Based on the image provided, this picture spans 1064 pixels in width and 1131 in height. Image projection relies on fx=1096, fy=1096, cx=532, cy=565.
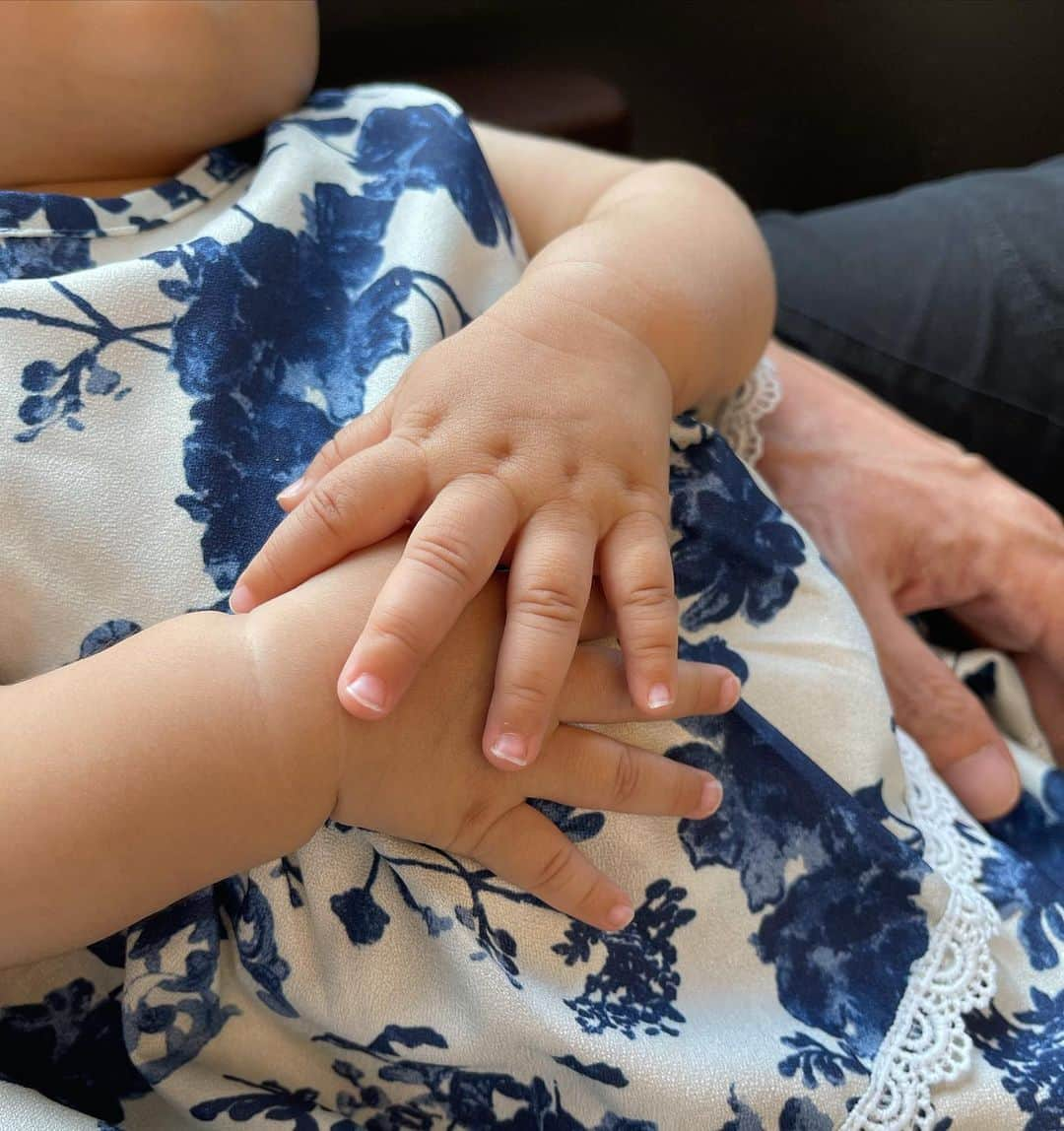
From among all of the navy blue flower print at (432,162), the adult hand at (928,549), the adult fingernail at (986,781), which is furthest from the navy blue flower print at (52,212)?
the adult fingernail at (986,781)

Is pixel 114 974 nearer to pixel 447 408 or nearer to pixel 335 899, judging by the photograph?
pixel 335 899

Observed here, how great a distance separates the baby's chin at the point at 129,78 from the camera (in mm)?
595

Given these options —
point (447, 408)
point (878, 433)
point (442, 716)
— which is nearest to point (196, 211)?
point (447, 408)

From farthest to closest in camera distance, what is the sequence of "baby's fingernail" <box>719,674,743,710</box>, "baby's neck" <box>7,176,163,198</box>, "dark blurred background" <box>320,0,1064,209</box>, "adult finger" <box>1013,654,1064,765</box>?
1. "dark blurred background" <box>320,0,1064,209</box>
2. "adult finger" <box>1013,654,1064,765</box>
3. "baby's neck" <box>7,176,163,198</box>
4. "baby's fingernail" <box>719,674,743,710</box>

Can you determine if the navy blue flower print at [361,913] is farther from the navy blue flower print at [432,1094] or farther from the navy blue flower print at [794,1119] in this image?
the navy blue flower print at [794,1119]

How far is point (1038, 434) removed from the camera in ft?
2.81

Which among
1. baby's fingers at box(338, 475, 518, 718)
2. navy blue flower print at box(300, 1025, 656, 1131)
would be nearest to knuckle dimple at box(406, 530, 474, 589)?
baby's fingers at box(338, 475, 518, 718)

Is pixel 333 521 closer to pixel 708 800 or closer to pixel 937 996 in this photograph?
pixel 708 800

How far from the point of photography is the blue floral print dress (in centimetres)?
52

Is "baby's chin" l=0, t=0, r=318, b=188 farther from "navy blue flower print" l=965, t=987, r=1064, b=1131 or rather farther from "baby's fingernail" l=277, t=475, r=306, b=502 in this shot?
"navy blue flower print" l=965, t=987, r=1064, b=1131

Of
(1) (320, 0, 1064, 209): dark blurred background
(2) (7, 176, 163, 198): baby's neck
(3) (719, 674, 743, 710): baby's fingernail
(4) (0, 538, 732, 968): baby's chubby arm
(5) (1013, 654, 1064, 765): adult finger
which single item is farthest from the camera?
(1) (320, 0, 1064, 209): dark blurred background

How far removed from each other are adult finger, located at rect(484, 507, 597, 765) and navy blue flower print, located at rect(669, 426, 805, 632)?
0.13m

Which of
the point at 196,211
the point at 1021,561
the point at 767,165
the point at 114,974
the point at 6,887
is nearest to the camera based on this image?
the point at 6,887

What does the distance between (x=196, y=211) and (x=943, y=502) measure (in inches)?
21.6
